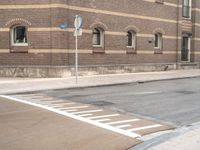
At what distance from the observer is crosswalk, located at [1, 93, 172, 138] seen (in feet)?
30.7

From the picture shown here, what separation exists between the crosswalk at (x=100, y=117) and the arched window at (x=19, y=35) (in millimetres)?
9396

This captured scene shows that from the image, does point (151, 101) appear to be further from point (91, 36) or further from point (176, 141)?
point (91, 36)

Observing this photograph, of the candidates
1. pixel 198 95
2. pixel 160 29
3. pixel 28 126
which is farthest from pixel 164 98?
pixel 160 29

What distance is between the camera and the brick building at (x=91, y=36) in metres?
22.5

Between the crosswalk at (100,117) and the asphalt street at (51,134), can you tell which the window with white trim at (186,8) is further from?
the asphalt street at (51,134)

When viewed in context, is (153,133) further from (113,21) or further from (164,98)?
(113,21)

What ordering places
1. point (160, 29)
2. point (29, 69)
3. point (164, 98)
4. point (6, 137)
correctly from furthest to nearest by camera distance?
1. point (160, 29)
2. point (29, 69)
3. point (164, 98)
4. point (6, 137)

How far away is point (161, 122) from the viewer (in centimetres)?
1038

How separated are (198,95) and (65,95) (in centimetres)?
545

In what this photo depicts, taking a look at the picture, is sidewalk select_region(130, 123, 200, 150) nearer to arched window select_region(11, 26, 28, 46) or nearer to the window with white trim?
arched window select_region(11, 26, 28, 46)

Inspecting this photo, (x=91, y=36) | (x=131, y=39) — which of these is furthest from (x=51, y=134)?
(x=131, y=39)

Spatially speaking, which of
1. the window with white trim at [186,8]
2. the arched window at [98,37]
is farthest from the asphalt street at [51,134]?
the window with white trim at [186,8]

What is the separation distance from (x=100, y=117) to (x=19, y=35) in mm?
13839

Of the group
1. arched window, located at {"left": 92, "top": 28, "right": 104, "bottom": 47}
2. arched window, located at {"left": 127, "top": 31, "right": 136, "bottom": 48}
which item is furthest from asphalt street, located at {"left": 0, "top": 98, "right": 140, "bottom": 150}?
arched window, located at {"left": 127, "top": 31, "right": 136, "bottom": 48}
